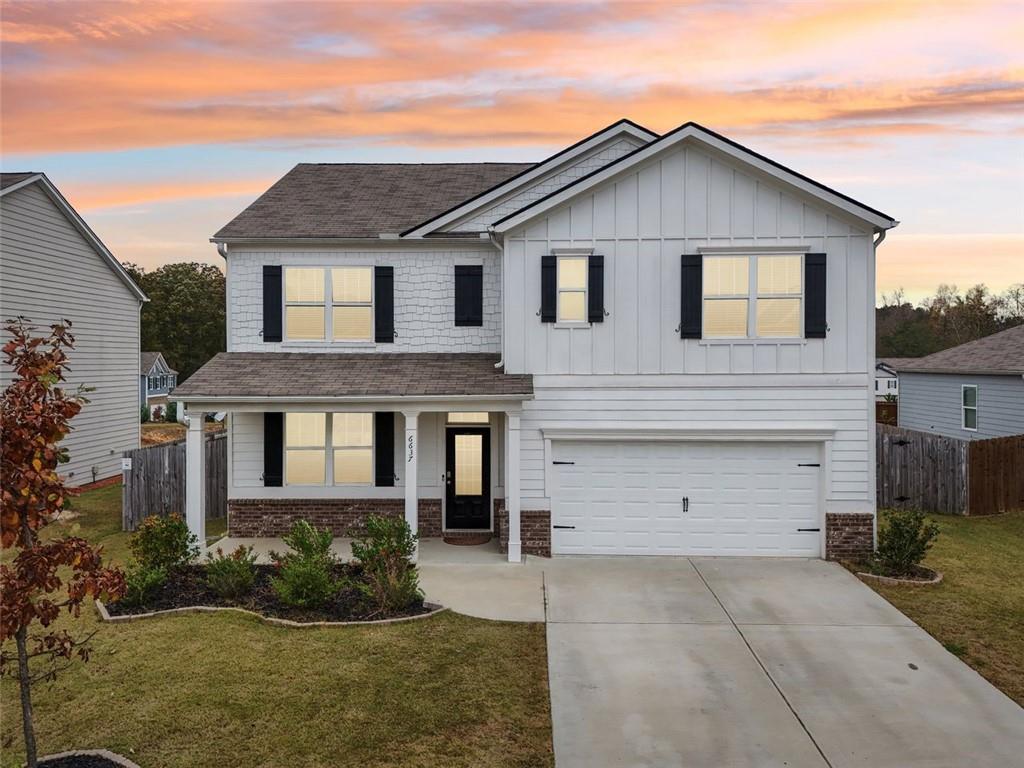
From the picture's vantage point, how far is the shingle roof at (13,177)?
18156 mm

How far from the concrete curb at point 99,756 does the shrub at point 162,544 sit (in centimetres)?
476

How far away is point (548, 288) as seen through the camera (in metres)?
12.8

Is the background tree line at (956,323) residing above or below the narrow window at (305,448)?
above

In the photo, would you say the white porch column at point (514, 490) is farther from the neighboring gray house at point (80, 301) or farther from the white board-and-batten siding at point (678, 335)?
the neighboring gray house at point (80, 301)

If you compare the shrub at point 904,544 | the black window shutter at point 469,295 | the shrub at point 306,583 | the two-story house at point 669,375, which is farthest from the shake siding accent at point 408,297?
the shrub at point 904,544

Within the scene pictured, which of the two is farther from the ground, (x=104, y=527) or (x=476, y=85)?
(x=476, y=85)

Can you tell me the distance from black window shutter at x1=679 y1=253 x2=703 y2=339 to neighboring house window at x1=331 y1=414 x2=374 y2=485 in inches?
255

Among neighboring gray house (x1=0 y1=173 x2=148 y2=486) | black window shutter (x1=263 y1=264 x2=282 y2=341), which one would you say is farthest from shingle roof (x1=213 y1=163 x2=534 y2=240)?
neighboring gray house (x1=0 y1=173 x2=148 y2=486)

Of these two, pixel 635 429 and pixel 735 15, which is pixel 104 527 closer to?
pixel 635 429

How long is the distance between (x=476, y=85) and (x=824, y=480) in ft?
34.4

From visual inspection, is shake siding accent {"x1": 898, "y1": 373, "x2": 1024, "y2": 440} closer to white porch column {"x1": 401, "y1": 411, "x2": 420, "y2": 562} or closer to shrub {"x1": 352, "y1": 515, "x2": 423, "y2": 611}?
white porch column {"x1": 401, "y1": 411, "x2": 420, "y2": 562}

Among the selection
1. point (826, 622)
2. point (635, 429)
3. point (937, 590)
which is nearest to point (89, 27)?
point (635, 429)

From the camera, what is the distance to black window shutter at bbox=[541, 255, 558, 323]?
1279 cm

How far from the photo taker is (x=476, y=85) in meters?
15.0
